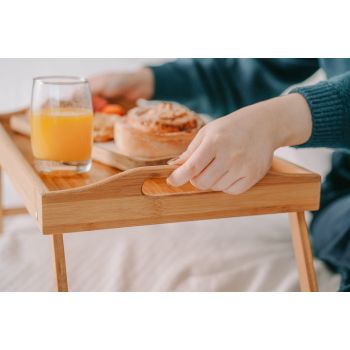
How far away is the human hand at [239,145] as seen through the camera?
780 millimetres

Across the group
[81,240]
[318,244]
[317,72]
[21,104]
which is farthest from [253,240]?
[21,104]

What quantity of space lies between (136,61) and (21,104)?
0.34 meters

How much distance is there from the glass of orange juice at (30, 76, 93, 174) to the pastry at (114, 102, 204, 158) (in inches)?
2.4

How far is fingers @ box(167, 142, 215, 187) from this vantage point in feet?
2.54

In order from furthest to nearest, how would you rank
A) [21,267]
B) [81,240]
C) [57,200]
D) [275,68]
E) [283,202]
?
[275,68], [81,240], [21,267], [283,202], [57,200]

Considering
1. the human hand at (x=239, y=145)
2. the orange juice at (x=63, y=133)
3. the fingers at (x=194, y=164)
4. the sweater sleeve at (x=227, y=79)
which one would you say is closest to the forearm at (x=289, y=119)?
the human hand at (x=239, y=145)

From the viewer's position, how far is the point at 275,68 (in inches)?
55.2

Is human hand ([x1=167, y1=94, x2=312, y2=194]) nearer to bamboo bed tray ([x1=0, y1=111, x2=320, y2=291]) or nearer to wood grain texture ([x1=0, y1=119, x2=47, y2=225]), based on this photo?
bamboo bed tray ([x1=0, y1=111, x2=320, y2=291])

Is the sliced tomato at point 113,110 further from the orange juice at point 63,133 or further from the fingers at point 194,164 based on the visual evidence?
the fingers at point 194,164

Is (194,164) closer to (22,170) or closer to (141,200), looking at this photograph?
(141,200)

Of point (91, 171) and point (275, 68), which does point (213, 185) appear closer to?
point (91, 171)

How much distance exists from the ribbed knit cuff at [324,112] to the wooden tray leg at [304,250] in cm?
12

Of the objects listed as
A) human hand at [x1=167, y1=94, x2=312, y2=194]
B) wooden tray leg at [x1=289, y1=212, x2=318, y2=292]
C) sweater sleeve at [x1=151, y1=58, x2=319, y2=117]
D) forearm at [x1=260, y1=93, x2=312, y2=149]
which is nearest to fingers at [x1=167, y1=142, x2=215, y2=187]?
human hand at [x1=167, y1=94, x2=312, y2=194]

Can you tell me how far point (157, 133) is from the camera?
0.94 m
